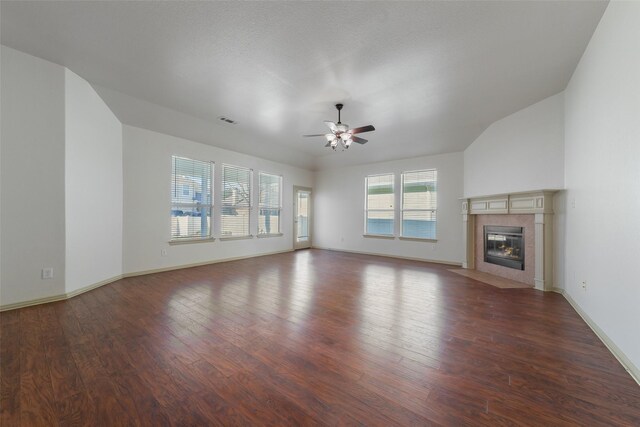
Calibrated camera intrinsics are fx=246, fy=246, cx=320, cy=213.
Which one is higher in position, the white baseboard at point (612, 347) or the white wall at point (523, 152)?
the white wall at point (523, 152)

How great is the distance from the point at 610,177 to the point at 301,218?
714 cm

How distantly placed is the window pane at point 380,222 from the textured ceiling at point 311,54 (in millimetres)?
3117

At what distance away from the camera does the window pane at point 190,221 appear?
5254 mm

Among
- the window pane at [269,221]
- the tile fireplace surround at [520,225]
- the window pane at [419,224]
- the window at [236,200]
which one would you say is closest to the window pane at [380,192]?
the window pane at [419,224]

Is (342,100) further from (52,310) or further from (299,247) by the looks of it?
(299,247)

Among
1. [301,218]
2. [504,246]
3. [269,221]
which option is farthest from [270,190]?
[504,246]

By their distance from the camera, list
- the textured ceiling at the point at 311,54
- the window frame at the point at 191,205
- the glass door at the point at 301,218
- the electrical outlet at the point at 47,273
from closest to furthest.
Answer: the textured ceiling at the point at 311,54, the electrical outlet at the point at 47,273, the window frame at the point at 191,205, the glass door at the point at 301,218

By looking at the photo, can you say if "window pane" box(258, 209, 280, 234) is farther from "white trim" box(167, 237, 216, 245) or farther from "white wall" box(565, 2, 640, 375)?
"white wall" box(565, 2, 640, 375)

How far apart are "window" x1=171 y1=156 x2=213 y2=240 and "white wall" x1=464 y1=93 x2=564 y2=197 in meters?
6.07

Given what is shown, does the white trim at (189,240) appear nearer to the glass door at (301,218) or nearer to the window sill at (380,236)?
the glass door at (301,218)

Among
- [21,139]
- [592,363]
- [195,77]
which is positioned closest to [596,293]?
[592,363]

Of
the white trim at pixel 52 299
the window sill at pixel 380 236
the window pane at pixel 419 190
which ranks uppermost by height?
the window pane at pixel 419 190

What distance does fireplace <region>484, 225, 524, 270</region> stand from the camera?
14.5 ft

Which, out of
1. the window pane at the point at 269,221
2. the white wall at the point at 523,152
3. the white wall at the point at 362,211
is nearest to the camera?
the white wall at the point at 523,152
